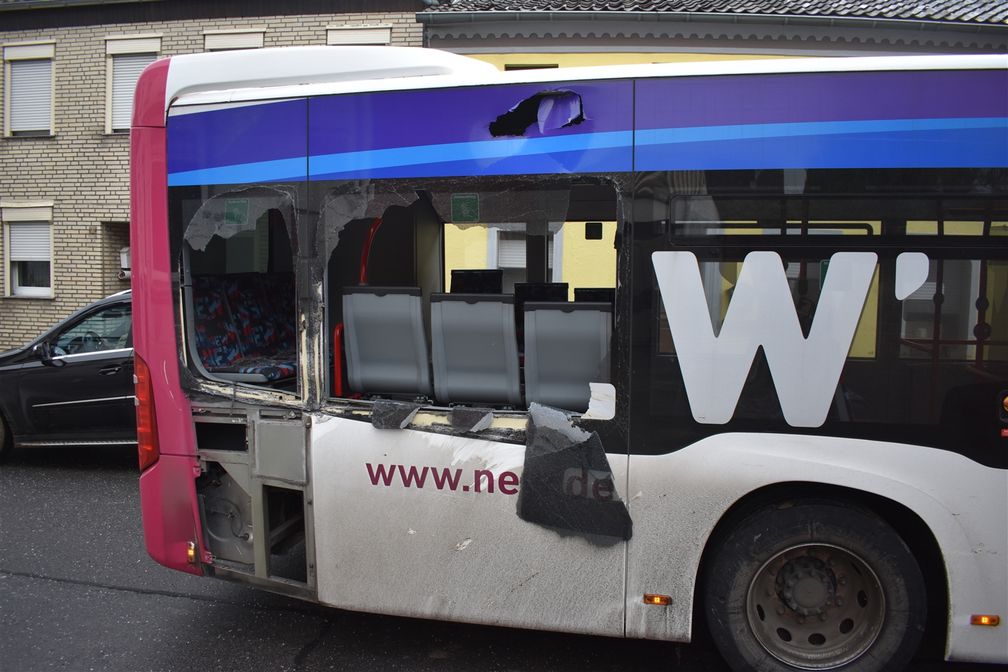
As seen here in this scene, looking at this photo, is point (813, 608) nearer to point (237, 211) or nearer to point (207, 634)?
point (207, 634)

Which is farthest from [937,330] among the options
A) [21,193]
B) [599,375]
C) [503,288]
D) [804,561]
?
[21,193]

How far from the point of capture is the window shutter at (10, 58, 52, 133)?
14875 mm

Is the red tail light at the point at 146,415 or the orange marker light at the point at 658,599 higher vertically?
the red tail light at the point at 146,415

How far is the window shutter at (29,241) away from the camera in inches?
590

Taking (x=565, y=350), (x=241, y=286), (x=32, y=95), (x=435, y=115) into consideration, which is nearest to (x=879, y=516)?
(x=565, y=350)

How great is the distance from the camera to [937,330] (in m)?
2.93

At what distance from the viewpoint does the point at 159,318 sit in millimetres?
3666

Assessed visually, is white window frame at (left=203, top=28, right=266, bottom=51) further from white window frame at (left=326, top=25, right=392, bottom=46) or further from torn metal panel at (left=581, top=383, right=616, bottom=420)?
torn metal panel at (left=581, top=383, right=616, bottom=420)

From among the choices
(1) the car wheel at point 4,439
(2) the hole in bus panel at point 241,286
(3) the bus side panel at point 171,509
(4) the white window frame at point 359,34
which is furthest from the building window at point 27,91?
(3) the bus side panel at point 171,509

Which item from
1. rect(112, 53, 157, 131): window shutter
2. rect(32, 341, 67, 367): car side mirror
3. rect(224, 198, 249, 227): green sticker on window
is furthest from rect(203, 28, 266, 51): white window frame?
rect(224, 198, 249, 227): green sticker on window

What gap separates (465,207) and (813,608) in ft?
7.90

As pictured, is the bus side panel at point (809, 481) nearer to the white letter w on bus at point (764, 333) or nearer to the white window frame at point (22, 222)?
the white letter w on bus at point (764, 333)

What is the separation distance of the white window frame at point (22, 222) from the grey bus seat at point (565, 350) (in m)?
14.9

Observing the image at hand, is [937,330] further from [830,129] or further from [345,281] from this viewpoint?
[345,281]
